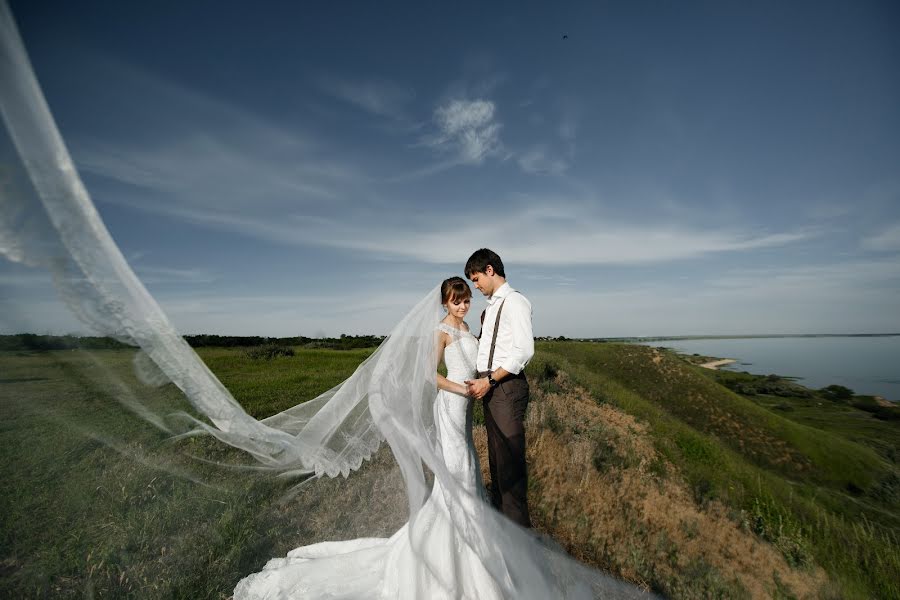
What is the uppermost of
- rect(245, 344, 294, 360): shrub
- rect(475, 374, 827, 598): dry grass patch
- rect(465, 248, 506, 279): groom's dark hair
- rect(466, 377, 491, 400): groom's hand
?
rect(465, 248, 506, 279): groom's dark hair

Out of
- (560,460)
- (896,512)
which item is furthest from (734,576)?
(896,512)

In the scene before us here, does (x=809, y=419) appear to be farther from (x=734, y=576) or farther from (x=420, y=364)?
(x=420, y=364)

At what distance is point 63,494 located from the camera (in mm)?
3818

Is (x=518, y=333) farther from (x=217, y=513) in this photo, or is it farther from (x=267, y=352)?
(x=267, y=352)

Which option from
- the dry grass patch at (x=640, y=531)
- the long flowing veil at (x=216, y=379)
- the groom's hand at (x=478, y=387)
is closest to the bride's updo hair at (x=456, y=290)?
the long flowing veil at (x=216, y=379)

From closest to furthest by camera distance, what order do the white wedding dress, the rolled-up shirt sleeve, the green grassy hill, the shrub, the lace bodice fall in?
the white wedding dress → the rolled-up shirt sleeve → the lace bodice → the green grassy hill → the shrub

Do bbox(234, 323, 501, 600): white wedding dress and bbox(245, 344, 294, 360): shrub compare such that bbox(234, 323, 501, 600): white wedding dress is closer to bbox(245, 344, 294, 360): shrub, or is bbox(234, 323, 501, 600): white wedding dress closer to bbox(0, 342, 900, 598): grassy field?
bbox(0, 342, 900, 598): grassy field

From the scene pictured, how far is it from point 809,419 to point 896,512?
2309cm

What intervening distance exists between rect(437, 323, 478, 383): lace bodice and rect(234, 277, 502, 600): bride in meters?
0.01

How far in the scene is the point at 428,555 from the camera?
3281 millimetres

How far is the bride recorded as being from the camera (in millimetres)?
3215

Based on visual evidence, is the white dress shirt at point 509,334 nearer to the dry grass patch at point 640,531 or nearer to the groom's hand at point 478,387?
the groom's hand at point 478,387

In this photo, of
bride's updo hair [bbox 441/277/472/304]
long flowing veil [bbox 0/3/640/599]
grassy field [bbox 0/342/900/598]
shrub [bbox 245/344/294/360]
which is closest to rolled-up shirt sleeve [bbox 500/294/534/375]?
bride's updo hair [bbox 441/277/472/304]

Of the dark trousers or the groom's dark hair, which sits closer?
the dark trousers
